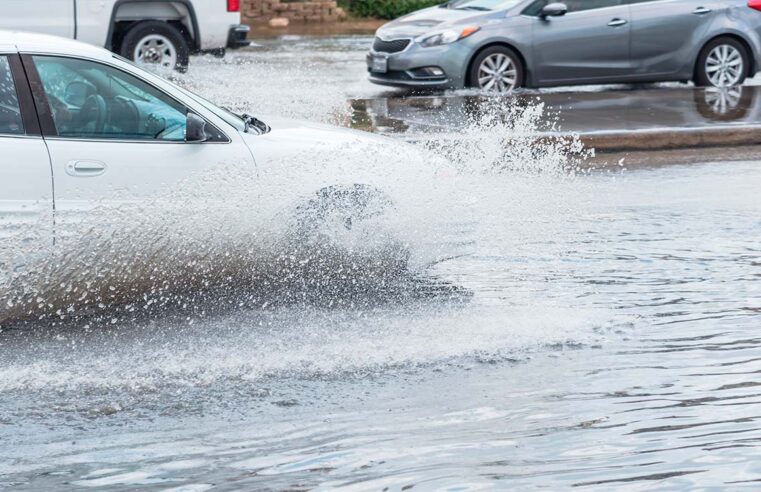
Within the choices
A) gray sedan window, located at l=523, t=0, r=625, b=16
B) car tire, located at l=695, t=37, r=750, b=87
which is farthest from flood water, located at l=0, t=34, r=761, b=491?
car tire, located at l=695, t=37, r=750, b=87

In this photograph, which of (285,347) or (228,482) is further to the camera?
(285,347)

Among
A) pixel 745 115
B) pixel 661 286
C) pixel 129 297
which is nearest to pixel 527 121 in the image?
pixel 745 115

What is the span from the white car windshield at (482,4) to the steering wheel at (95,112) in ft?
29.4

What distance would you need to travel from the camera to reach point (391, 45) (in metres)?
15.2

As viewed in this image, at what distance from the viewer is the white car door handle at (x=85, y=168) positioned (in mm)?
6586

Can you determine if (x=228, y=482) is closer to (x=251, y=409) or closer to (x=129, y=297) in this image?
(x=251, y=409)

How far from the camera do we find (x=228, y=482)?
15.5 ft

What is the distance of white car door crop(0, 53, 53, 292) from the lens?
21.2ft

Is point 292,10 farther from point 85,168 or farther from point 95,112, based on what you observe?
point 85,168

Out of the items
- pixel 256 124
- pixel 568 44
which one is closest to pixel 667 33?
pixel 568 44

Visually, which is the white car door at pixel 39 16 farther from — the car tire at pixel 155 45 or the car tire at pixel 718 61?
the car tire at pixel 718 61

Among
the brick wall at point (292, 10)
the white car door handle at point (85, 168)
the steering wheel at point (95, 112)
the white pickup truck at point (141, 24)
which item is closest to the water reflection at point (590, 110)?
the white pickup truck at point (141, 24)

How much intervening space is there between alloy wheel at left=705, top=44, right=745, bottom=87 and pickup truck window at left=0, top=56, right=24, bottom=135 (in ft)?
35.6

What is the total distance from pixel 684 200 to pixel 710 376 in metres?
4.11
